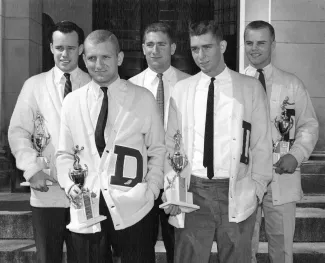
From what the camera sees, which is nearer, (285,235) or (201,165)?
(201,165)

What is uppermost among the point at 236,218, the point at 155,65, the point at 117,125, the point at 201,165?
the point at 155,65

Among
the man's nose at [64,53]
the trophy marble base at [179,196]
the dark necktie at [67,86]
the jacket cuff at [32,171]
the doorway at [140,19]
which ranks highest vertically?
the doorway at [140,19]

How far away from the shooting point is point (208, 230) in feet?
14.9

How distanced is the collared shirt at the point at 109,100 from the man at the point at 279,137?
1.50 metres

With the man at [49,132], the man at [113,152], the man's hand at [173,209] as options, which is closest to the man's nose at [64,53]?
the man at [49,132]

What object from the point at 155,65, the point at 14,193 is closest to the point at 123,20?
the point at 14,193

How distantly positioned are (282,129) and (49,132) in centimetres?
199

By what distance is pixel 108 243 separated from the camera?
435 cm

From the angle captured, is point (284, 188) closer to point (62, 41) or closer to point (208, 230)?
point (208, 230)

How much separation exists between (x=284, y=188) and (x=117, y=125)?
5.67ft

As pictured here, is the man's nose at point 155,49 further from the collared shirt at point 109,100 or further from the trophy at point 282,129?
the trophy at point 282,129

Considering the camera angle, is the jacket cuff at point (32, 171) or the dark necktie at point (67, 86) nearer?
the jacket cuff at point (32, 171)

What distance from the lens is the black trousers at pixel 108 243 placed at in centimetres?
427

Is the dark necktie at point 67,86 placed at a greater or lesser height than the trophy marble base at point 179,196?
greater
